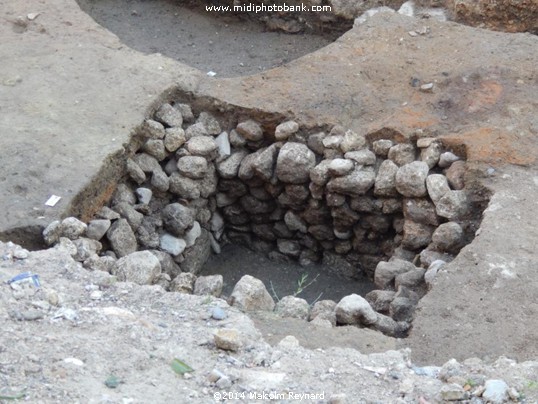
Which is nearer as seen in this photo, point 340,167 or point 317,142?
point 340,167

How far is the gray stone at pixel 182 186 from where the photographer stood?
5.82 m

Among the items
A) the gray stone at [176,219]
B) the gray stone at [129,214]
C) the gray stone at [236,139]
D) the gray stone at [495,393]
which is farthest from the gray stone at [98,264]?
the gray stone at [495,393]

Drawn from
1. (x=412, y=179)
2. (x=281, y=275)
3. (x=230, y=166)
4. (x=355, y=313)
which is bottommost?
(x=281, y=275)

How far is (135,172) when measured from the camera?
5625 mm

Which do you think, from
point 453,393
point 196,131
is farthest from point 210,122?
point 453,393

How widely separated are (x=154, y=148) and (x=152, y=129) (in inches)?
3.9

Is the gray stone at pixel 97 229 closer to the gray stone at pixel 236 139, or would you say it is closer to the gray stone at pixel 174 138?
→ the gray stone at pixel 174 138

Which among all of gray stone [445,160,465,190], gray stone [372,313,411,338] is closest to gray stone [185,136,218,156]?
gray stone [445,160,465,190]

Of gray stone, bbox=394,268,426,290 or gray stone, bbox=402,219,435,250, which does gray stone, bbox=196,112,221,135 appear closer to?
gray stone, bbox=402,219,435,250

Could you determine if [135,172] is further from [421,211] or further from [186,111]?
[421,211]

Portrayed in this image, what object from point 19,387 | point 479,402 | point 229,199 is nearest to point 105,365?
point 19,387

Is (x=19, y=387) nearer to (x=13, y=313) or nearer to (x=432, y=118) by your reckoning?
(x=13, y=313)

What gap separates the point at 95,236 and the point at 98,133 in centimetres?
65

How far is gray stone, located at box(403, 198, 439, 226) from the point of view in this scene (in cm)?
545
